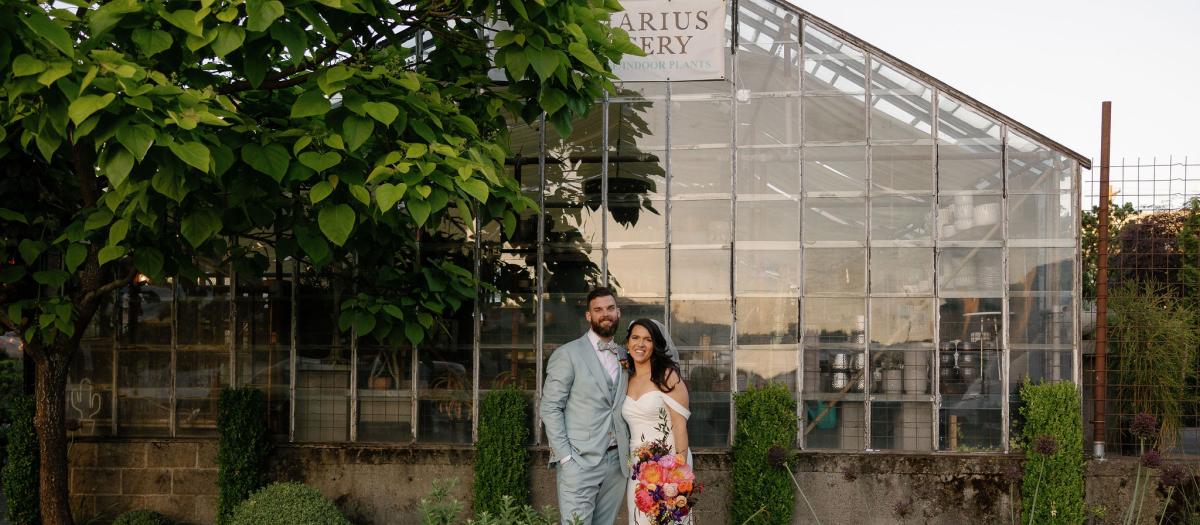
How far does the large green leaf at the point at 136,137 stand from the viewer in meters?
4.33

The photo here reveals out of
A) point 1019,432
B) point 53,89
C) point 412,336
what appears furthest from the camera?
point 1019,432

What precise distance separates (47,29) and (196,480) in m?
4.81

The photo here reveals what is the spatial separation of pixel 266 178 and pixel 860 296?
4.47 m

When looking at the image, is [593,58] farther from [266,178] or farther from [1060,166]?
[1060,166]

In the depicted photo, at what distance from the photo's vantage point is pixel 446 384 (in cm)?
809

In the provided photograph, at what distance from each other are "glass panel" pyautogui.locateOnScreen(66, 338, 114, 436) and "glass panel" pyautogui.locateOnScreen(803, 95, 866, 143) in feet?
19.3

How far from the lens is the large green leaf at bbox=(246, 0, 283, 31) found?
14.4 feet

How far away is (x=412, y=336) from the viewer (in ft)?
23.2

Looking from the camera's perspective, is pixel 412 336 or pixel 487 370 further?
pixel 487 370

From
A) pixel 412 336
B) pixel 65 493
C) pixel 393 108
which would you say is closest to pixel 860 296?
pixel 412 336

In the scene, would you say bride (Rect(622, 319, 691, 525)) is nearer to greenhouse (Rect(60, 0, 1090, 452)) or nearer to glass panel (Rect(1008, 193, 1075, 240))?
greenhouse (Rect(60, 0, 1090, 452))

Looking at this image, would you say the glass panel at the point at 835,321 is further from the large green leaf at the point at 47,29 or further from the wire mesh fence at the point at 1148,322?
the large green leaf at the point at 47,29

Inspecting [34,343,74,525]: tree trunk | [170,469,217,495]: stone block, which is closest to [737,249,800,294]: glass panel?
[170,469,217,495]: stone block

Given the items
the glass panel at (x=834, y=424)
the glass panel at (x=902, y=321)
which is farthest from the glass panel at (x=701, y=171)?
the glass panel at (x=834, y=424)
